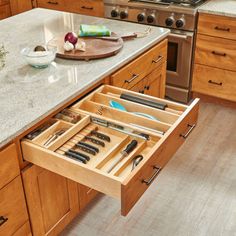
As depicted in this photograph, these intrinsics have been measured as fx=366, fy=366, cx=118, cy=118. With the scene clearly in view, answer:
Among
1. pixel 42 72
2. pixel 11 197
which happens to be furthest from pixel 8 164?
pixel 42 72

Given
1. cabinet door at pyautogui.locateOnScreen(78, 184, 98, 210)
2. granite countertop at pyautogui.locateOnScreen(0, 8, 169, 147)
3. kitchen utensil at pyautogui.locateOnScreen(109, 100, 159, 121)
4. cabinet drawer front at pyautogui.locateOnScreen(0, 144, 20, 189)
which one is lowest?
cabinet door at pyautogui.locateOnScreen(78, 184, 98, 210)

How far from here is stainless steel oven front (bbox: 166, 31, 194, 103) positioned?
2939mm

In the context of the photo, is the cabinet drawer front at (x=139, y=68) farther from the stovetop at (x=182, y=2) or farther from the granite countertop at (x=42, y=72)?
the stovetop at (x=182, y=2)

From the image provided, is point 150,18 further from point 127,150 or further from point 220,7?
point 127,150

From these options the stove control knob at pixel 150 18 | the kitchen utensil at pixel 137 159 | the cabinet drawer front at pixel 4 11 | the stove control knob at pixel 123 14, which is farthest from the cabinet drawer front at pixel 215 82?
the cabinet drawer front at pixel 4 11

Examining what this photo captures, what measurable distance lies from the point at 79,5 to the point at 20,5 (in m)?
0.82

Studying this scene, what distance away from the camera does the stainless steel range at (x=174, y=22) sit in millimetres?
2877

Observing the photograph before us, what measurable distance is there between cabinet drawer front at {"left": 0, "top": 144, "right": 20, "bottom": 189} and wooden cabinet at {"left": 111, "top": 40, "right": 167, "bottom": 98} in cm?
66

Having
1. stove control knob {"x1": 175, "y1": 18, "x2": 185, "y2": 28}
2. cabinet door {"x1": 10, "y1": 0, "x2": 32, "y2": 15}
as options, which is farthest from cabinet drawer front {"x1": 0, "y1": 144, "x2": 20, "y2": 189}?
cabinet door {"x1": 10, "y1": 0, "x2": 32, "y2": 15}

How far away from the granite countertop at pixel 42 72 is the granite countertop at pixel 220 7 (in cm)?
77

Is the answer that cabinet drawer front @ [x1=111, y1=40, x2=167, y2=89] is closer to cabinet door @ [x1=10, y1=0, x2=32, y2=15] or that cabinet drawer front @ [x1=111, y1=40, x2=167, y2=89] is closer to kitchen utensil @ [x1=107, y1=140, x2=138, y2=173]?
kitchen utensil @ [x1=107, y1=140, x2=138, y2=173]

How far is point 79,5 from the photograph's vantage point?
342cm

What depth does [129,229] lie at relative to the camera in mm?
2018

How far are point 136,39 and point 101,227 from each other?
1.07 m
